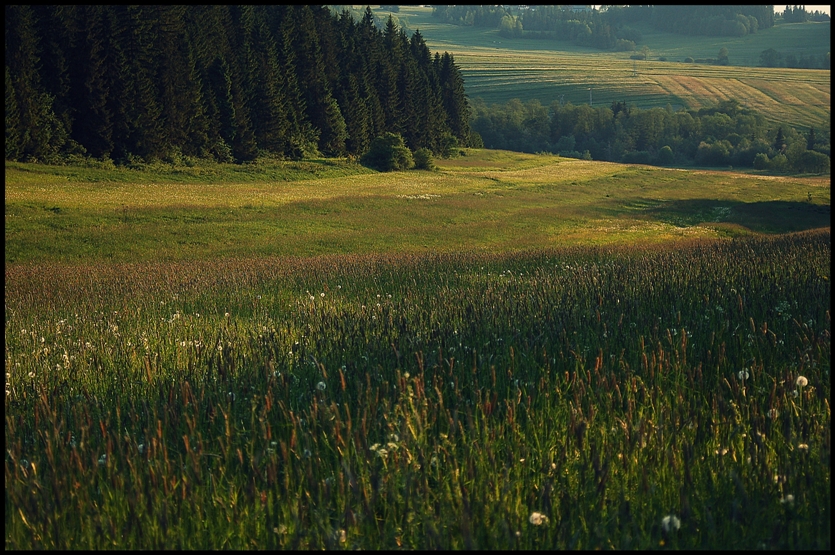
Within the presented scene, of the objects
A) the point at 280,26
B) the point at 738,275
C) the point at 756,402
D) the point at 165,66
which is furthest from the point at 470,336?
the point at 280,26

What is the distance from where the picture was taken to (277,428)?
3.98 metres

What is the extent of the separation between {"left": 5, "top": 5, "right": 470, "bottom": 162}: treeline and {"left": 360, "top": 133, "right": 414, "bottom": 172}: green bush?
782 cm

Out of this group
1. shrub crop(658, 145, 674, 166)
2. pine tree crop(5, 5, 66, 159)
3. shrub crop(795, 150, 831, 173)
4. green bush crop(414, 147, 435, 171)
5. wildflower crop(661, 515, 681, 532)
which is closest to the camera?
wildflower crop(661, 515, 681, 532)

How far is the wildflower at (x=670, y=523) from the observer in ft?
7.81

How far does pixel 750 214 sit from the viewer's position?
4753 cm

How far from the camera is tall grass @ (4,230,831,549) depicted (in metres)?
2.77

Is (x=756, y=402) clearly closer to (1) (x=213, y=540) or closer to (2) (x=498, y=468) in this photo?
(2) (x=498, y=468)

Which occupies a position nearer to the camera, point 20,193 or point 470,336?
point 470,336

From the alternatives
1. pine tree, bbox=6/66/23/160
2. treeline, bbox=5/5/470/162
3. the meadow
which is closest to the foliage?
treeline, bbox=5/5/470/162

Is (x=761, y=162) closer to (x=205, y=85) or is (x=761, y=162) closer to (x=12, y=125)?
(x=205, y=85)

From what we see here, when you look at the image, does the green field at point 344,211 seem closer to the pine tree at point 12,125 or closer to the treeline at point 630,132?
the pine tree at point 12,125

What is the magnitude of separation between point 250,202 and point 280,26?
4647cm

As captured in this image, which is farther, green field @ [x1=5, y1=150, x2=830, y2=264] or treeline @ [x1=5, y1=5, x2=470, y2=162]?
treeline @ [x1=5, y1=5, x2=470, y2=162]

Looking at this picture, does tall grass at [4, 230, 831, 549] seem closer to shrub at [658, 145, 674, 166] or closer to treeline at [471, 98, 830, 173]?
treeline at [471, 98, 830, 173]
